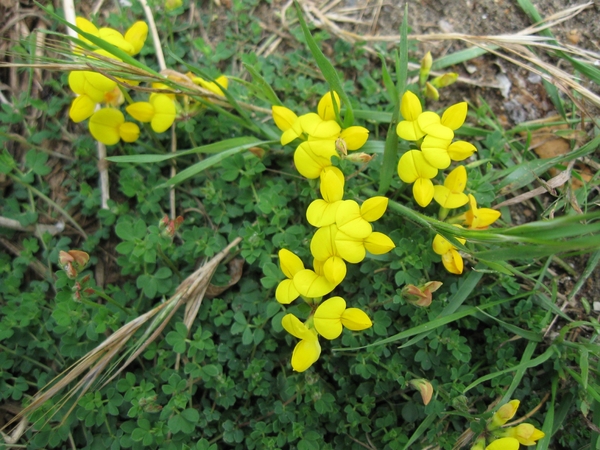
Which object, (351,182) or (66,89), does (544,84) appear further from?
(66,89)

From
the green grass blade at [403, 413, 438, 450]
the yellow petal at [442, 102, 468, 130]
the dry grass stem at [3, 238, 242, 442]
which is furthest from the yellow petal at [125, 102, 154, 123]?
the green grass blade at [403, 413, 438, 450]

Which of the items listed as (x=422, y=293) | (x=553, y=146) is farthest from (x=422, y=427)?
(x=553, y=146)

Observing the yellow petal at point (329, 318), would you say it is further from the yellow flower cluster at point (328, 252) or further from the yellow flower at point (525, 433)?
the yellow flower at point (525, 433)

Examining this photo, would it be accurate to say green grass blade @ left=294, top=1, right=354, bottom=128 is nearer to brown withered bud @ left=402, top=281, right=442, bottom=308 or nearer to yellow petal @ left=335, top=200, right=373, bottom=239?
yellow petal @ left=335, top=200, right=373, bottom=239


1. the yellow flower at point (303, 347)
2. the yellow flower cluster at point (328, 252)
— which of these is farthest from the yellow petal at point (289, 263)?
the yellow flower at point (303, 347)

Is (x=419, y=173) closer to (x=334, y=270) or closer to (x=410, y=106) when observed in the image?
(x=410, y=106)

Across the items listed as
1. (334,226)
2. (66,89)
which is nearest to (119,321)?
(334,226)
